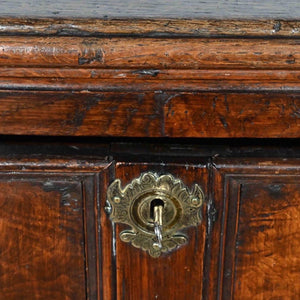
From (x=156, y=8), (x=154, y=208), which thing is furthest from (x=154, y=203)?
(x=156, y=8)

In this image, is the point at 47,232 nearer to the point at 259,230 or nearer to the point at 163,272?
the point at 163,272

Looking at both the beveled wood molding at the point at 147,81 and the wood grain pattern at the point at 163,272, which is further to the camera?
the wood grain pattern at the point at 163,272

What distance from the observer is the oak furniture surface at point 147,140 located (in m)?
0.58

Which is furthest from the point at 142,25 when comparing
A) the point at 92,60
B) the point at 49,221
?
the point at 49,221

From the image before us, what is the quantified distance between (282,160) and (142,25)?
0.23 meters

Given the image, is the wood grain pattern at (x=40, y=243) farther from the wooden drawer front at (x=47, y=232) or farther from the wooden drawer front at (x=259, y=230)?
the wooden drawer front at (x=259, y=230)

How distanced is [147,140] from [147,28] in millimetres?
138

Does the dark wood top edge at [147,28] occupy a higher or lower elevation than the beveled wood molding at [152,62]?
higher

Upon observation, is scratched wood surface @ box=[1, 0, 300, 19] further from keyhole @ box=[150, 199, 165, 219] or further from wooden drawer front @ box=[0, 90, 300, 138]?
keyhole @ box=[150, 199, 165, 219]

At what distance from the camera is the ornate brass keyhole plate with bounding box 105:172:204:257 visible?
656mm

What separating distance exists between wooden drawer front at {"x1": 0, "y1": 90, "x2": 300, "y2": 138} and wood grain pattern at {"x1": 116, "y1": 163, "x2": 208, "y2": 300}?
13cm

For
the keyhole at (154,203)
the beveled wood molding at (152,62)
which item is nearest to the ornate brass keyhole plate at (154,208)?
the keyhole at (154,203)

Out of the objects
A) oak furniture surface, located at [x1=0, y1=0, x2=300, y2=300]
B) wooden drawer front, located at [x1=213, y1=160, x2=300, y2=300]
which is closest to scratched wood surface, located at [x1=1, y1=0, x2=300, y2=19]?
oak furniture surface, located at [x1=0, y1=0, x2=300, y2=300]

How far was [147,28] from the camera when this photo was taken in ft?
1.94
